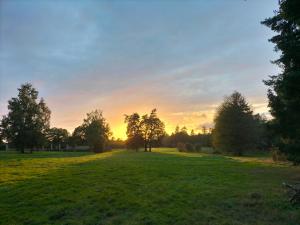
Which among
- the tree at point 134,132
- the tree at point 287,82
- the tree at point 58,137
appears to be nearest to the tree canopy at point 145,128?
the tree at point 134,132

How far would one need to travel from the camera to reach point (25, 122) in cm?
7181

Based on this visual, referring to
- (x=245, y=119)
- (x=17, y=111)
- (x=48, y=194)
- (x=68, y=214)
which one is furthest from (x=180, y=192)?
(x=17, y=111)

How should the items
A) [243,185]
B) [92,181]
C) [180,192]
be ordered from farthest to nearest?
[92,181], [243,185], [180,192]

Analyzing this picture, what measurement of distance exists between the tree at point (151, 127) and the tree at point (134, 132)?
1.87 m

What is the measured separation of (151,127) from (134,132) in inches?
271

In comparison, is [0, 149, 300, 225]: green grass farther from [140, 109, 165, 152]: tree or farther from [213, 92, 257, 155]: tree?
[140, 109, 165, 152]: tree

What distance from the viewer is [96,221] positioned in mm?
11273

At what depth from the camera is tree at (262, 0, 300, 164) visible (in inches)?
615

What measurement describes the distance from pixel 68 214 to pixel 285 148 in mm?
14662

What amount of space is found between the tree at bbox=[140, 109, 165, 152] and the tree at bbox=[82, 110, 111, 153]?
499 inches

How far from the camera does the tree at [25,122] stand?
70.1 metres

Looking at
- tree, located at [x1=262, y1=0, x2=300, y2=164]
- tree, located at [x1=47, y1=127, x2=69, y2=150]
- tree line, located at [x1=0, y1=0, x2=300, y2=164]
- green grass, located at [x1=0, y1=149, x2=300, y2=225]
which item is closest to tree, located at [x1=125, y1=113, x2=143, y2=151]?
tree line, located at [x1=0, y1=0, x2=300, y2=164]

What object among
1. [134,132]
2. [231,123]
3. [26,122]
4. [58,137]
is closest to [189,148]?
[231,123]

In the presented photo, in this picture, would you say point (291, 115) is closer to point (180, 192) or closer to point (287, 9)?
point (287, 9)
